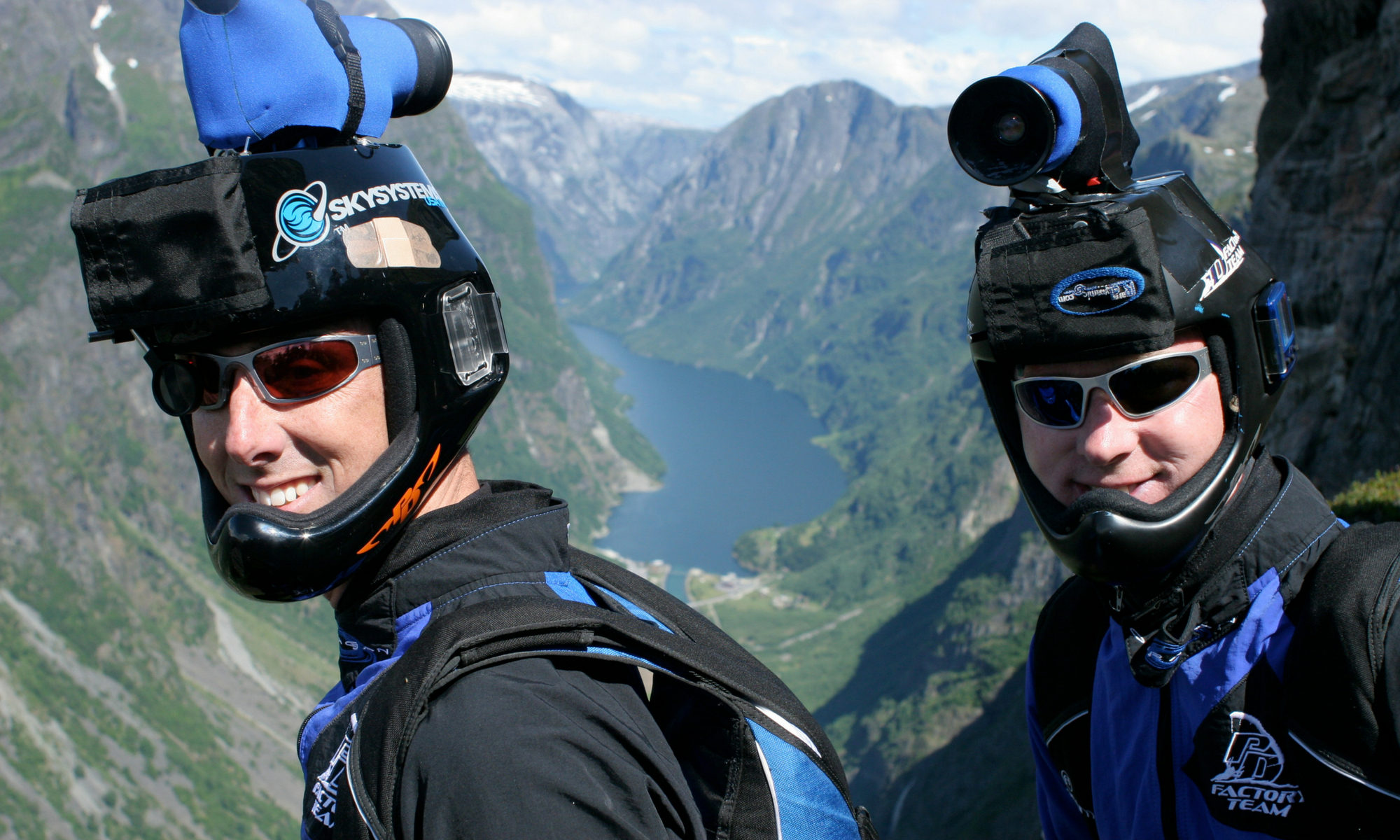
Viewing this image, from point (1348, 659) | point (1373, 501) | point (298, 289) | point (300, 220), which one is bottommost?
point (1373, 501)

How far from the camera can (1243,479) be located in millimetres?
3963

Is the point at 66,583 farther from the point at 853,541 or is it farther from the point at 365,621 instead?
the point at 365,621

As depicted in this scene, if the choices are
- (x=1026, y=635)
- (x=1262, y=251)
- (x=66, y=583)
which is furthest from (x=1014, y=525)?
(x=66, y=583)

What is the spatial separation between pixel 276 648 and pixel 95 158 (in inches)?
4721

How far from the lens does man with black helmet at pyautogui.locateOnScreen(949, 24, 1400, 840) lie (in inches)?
138

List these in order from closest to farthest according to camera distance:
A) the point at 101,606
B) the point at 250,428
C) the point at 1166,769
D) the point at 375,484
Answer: the point at 250,428 < the point at 375,484 < the point at 1166,769 < the point at 101,606

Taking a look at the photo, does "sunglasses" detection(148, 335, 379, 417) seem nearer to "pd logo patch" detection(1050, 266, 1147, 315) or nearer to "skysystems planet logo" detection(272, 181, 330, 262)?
"skysystems planet logo" detection(272, 181, 330, 262)

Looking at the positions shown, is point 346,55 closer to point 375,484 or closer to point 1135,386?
point 375,484

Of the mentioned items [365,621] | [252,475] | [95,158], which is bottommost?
[95,158]

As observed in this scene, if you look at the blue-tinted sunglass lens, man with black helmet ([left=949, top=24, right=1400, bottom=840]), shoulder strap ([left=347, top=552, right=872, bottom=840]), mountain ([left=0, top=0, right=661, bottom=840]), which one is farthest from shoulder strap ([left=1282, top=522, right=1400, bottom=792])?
mountain ([left=0, top=0, right=661, bottom=840])

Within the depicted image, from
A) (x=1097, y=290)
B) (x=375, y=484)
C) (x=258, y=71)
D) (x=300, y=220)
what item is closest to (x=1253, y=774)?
(x=1097, y=290)

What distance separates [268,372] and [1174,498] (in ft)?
11.1

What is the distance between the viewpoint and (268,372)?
3463mm

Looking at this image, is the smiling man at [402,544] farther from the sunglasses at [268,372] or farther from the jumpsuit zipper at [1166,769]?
the jumpsuit zipper at [1166,769]
